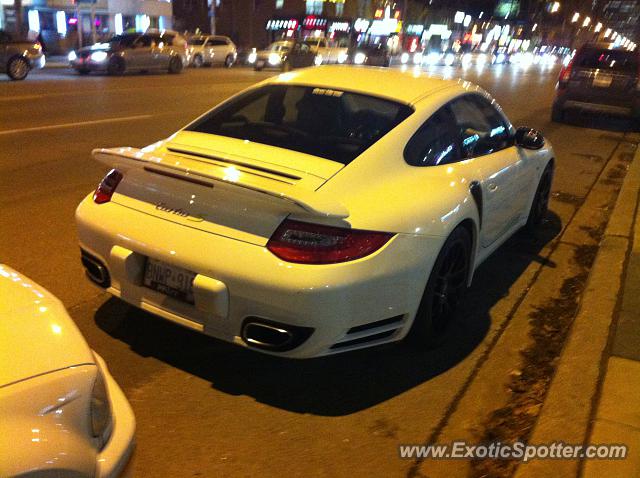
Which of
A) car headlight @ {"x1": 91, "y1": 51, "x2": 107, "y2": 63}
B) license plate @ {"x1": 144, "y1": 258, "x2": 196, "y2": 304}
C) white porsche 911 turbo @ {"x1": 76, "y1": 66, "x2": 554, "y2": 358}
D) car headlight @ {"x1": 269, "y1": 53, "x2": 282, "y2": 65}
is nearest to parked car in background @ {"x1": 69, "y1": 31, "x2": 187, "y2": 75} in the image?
car headlight @ {"x1": 91, "y1": 51, "x2": 107, "y2": 63}

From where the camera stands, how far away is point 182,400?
3.27 m

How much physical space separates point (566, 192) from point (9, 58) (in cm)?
1674

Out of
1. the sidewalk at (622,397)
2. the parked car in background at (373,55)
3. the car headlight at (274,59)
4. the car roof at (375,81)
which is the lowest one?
the parked car in background at (373,55)

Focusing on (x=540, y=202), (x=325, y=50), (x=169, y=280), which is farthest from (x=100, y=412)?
(x=325, y=50)

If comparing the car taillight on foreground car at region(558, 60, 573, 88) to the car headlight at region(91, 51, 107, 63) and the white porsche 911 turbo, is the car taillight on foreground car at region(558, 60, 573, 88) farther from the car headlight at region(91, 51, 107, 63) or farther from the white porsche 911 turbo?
the car headlight at region(91, 51, 107, 63)

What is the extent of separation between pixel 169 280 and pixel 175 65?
2492 centimetres

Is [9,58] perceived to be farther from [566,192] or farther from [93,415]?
[93,415]

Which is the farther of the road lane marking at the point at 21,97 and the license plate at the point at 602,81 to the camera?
the license plate at the point at 602,81

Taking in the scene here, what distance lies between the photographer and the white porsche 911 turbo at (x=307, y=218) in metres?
3.05

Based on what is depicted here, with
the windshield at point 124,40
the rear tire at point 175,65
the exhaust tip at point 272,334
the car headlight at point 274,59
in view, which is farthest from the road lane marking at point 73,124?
the car headlight at point 274,59

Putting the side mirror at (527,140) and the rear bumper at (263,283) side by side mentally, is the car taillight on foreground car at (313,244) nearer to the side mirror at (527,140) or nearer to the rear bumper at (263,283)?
the rear bumper at (263,283)

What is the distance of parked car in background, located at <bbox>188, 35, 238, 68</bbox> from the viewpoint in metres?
32.7

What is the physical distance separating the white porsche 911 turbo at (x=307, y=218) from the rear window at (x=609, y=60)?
11.9 m

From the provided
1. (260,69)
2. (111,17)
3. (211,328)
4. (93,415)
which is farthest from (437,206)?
(111,17)
